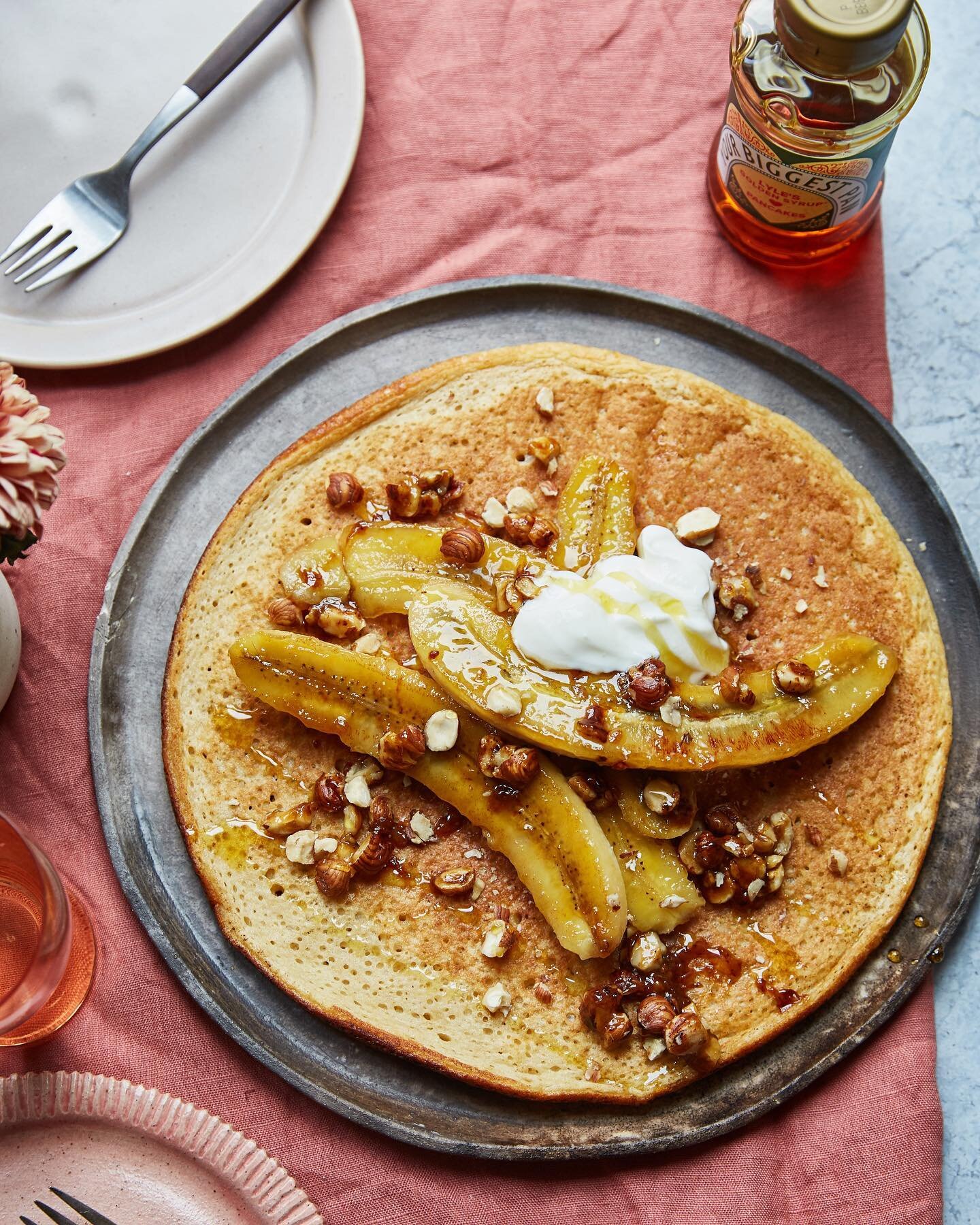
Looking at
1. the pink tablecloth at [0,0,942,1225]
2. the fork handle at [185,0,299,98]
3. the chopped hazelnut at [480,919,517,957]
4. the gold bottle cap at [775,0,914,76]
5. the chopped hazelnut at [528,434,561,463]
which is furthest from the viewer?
the fork handle at [185,0,299,98]

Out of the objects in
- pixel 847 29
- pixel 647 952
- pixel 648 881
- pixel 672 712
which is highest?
pixel 847 29

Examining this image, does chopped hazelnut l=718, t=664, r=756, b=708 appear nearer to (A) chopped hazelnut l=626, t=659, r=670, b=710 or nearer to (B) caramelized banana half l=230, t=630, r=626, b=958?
(A) chopped hazelnut l=626, t=659, r=670, b=710

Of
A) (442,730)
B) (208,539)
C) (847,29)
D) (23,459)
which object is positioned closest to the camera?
(23,459)

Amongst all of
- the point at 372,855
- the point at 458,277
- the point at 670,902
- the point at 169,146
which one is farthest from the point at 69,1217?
the point at 169,146

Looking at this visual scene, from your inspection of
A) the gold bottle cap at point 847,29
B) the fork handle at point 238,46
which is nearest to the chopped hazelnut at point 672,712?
the gold bottle cap at point 847,29

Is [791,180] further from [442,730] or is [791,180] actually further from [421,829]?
[421,829]

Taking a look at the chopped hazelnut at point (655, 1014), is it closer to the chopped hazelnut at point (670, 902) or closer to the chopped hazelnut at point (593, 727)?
Answer: the chopped hazelnut at point (670, 902)

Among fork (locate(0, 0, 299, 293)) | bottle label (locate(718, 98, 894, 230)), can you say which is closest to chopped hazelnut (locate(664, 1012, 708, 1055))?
bottle label (locate(718, 98, 894, 230))
